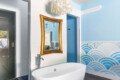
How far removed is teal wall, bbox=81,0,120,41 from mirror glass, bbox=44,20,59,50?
1100 mm

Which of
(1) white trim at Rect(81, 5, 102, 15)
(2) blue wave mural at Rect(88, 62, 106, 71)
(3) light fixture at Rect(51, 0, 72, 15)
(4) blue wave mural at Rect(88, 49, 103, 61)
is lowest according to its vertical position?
(2) blue wave mural at Rect(88, 62, 106, 71)

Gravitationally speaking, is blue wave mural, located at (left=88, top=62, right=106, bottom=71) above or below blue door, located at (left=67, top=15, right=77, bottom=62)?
below

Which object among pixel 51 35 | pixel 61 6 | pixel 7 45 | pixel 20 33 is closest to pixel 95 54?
pixel 51 35

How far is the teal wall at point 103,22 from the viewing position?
88.8 inches

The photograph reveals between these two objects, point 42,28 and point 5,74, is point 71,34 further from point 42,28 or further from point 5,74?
point 5,74

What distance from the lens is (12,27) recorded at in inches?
98.5

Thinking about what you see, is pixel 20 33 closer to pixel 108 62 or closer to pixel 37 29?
pixel 37 29

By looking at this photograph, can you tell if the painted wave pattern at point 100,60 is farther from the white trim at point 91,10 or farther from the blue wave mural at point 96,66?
the white trim at point 91,10

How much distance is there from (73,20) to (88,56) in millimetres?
1276

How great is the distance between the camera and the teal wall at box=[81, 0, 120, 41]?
2256 millimetres

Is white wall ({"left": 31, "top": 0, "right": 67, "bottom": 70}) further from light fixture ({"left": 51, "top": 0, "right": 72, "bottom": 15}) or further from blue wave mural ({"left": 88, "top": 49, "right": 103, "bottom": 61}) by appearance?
blue wave mural ({"left": 88, "top": 49, "right": 103, "bottom": 61})

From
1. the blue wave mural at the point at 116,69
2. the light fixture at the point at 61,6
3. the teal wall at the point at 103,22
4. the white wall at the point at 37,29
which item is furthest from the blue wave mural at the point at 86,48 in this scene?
the light fixture at the point at 61,6

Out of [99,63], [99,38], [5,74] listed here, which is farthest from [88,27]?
[5,74]

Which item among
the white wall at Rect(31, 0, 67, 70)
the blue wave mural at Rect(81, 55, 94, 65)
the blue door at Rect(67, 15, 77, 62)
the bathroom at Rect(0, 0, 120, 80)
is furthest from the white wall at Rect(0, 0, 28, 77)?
the blue wave mural at Rect(81, 55, 94, 65)
